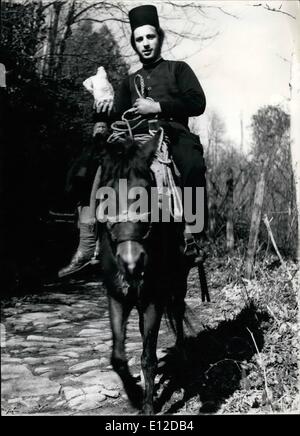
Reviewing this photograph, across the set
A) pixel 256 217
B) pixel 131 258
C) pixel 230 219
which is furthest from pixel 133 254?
pixel 230 219

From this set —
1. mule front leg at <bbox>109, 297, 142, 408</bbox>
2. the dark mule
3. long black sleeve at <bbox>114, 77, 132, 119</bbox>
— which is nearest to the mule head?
the dark mule

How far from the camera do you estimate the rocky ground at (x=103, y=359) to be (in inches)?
153

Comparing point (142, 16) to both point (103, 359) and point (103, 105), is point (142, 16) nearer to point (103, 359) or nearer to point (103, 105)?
point (103, 105)

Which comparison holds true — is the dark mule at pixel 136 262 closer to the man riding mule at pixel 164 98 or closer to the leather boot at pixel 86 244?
the leather boot at pixel 86 244

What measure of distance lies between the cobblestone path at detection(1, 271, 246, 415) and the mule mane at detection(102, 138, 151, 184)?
2.01m

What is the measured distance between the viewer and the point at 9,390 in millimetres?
4027

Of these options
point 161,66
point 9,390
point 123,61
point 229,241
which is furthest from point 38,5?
point 9,390

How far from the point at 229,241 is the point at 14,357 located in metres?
6.16

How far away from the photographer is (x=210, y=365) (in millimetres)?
4543

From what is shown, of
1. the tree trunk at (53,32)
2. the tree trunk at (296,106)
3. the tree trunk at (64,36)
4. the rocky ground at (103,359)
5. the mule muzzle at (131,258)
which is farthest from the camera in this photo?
the tree trunk at (64,36)

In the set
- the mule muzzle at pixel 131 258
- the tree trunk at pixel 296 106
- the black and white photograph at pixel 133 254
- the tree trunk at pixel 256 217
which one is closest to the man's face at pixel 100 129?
the black and white photograph at pixel 133 254

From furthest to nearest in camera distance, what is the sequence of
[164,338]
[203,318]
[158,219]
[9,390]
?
1. [203,318]
2. [164,338]
3. [9,390]
4. [158,219]
